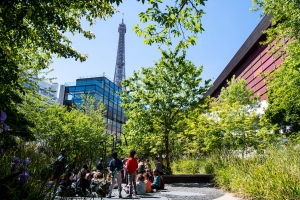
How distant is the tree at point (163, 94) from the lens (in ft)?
51.1

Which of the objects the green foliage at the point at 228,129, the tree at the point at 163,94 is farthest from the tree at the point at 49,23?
the green foliage at the point at 228,129

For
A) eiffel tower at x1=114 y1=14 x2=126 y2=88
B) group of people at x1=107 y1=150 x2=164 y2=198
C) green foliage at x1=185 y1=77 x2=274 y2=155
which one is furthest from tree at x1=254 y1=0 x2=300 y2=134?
eiffel tower at x1=114 y1=14 x2=126 y2=88

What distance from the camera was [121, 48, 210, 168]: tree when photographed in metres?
15.6

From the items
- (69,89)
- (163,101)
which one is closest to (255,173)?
(163,101)

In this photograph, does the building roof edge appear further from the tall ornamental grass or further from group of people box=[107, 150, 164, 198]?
the tall ornamental grass

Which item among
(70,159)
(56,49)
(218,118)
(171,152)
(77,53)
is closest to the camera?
(70,159)

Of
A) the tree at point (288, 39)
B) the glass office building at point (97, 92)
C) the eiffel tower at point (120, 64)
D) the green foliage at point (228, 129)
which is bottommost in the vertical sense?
the green foliage at point (228, 129)

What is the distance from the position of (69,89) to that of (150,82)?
38318mm

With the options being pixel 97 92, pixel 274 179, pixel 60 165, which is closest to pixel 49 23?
pixel 60 165

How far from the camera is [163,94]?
1574 cm

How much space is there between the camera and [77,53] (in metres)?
6.96

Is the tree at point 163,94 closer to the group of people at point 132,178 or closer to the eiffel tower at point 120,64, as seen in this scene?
the group of people at point 132,178

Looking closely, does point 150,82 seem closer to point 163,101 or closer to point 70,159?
point 163,101

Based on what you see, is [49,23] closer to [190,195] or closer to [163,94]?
[190,195]
